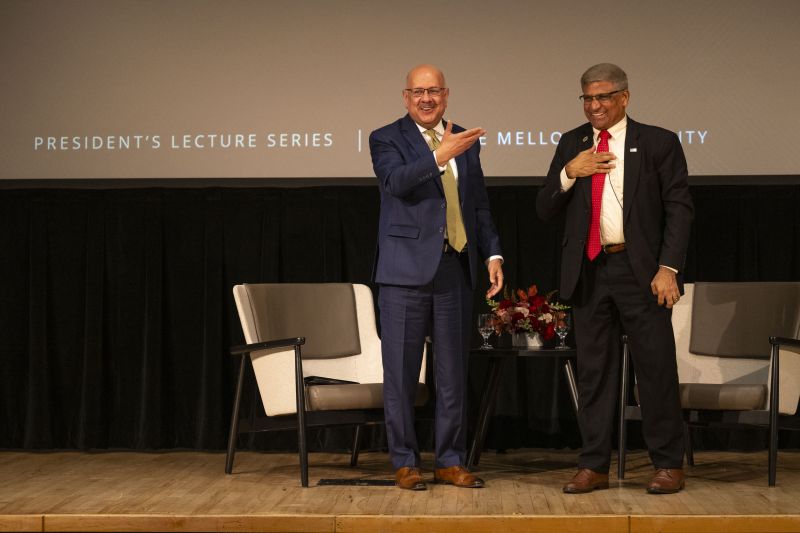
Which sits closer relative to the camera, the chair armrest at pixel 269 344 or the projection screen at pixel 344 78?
the chair armrest at pixel 269 344

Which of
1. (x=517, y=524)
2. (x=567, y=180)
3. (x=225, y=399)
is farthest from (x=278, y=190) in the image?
(x=517, y=524)

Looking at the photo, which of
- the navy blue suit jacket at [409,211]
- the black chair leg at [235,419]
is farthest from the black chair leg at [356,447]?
the navy blue suit jacket at [409,211]

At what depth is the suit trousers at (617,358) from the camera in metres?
3.74

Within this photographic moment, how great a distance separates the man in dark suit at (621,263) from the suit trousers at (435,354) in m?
0.42

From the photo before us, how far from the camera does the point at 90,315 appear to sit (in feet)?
18.4

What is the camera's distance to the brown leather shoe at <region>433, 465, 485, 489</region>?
392 centimetres

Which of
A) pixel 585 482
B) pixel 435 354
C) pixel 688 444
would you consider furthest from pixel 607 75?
pixel 688 444

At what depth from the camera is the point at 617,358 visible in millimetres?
3826

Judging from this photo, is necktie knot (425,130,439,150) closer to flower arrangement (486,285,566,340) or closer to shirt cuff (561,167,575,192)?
shirt cuff (561,167,575,192)

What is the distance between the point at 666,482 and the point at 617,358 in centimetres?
46

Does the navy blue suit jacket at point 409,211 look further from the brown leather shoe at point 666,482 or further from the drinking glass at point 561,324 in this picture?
the brown leather shoe at point 666,482

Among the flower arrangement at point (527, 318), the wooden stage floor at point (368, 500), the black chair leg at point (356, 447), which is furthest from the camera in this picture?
the black chair leg at point (356, 447)

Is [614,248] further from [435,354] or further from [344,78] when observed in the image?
[344,78]

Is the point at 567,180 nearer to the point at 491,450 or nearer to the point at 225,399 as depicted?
the point at 491,450
